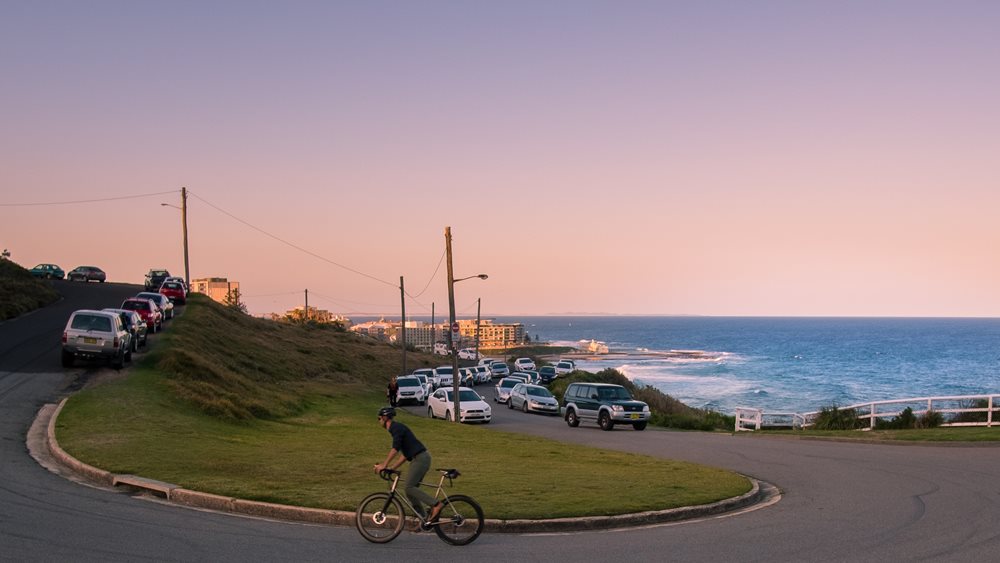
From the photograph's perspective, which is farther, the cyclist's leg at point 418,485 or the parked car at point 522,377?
the parked car at point 522,377

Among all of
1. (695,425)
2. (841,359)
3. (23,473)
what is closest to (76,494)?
(23,473)

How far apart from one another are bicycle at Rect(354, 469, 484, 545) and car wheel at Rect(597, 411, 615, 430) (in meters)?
22.0

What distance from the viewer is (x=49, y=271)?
7200cm

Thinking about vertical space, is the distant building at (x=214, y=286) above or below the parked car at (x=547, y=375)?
above

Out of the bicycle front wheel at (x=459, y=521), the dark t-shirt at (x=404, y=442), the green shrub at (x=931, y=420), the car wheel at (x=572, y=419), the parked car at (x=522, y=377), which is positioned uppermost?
the dark t-shirt at (x=404, y=442)

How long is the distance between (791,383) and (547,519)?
9123cm

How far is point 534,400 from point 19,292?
102ft

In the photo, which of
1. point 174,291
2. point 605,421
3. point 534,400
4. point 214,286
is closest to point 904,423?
point 605,421

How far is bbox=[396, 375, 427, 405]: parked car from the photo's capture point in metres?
45.3

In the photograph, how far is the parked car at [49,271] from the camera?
232ft

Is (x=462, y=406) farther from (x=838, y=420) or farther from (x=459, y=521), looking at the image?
(x=459, y=521)

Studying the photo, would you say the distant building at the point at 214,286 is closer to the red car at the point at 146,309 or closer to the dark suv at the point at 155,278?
the dark suv at the point at 155,278

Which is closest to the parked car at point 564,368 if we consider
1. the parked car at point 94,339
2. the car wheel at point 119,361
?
the car wheel at point 119,361

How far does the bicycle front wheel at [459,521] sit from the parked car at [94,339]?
2233cm
